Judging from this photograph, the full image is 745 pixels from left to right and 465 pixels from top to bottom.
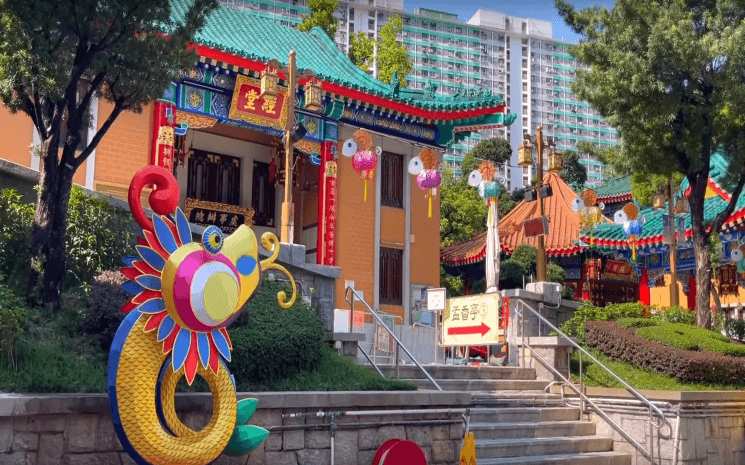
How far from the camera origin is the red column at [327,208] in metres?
18.8

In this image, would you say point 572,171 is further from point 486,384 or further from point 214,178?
point 486,384

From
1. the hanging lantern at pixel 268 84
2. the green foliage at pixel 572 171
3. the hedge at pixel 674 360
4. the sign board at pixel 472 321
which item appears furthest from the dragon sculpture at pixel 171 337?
the green foliage at pixel 572 171

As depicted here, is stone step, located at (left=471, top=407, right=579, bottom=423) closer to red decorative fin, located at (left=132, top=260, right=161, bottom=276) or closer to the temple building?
red decorative fin, located at (left=132, top=260, right=161, bottom=276)

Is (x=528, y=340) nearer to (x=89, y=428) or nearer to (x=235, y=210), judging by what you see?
(x=89, y=428)

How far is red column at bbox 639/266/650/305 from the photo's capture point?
25.3 metres

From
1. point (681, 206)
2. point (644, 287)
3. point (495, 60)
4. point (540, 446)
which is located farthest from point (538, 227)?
point (495, 60)

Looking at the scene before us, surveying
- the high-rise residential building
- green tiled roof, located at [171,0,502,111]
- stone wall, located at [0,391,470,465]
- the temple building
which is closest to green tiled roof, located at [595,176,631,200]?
the temple building

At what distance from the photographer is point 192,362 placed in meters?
6.50

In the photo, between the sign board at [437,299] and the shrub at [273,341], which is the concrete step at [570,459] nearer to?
the shrub at [273,341]

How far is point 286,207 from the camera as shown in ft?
39.5

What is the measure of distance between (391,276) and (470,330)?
7.36 meters

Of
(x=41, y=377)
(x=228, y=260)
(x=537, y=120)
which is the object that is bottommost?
(x=41, y=377)

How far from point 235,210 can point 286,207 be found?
826 cm

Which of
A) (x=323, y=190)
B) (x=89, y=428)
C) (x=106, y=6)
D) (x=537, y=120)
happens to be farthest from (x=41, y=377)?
(x=537, y=120)
